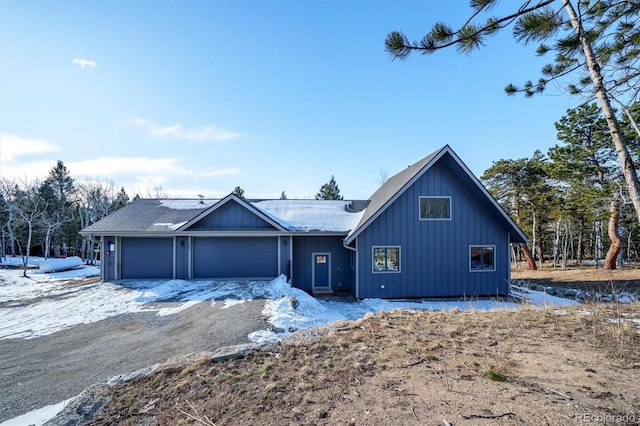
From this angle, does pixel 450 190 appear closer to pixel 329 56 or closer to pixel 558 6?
pixel 329 56

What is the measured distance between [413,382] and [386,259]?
28.6 feet

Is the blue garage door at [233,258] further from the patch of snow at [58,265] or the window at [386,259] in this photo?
the patch of snow at [58,265]

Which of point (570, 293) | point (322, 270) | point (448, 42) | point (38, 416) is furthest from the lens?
point (322, 270)

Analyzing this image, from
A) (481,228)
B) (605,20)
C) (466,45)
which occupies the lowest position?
(481,228)

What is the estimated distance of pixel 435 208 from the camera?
12.3m

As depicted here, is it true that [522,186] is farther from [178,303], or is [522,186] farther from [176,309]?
[176,309]

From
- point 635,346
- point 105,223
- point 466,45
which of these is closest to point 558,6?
point 466,45

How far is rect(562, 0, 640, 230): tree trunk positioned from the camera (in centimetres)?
419

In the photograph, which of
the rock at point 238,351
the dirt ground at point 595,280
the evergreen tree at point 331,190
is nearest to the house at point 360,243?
the dirt ground at point 595,280

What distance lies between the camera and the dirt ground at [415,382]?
2873 millimetres

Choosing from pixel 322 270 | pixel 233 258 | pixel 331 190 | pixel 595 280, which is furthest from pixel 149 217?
pixel 595 280

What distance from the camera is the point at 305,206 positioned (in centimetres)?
1603

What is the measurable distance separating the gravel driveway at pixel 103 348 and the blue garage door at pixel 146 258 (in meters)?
4.62

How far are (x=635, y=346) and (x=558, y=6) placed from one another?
16.9ft
